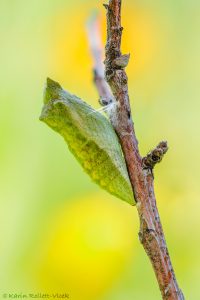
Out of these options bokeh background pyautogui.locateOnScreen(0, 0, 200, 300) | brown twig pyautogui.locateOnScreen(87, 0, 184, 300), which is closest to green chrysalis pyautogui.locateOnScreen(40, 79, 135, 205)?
brown twig pyautogui.locateOnScreen(87, 0, 184, 300)

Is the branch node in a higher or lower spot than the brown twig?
A: higher

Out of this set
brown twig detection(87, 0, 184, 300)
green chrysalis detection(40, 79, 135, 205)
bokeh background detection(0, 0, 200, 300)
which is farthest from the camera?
bokeh background detection(0, 0, 200, 300)

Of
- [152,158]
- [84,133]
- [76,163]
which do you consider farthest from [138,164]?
→ [76,163]

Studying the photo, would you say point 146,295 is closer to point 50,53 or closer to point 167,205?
point 167,205

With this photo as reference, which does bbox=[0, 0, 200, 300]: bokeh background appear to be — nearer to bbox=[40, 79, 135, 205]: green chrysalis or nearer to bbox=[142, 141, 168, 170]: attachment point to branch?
bbox=[40, 79, 135, 205]: green chrysalis

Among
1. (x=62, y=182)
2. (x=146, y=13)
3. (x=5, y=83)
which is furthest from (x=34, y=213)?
(x=146, y=13)

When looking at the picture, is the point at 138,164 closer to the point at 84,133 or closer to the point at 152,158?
the point at 152,158
